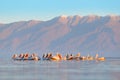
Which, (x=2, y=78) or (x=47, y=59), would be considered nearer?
(x=2, y=78)

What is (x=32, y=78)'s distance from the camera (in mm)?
64500

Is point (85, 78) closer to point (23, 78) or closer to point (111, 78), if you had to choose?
point (111, 78)

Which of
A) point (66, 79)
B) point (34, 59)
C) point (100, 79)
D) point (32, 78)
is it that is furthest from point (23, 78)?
point (34, 59)

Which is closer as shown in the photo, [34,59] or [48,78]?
[48,78]

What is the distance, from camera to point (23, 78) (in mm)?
64500

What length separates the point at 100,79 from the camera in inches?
2474

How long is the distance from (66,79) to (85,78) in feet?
9.98

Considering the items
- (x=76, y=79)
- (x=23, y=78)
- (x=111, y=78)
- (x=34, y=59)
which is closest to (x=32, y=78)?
(x=23, y=78)

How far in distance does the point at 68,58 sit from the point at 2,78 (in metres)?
→ 89.8

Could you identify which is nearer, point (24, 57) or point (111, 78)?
point (111, 78)

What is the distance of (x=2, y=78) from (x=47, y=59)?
282 feet

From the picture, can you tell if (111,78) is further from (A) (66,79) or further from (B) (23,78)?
(B) (23,78)

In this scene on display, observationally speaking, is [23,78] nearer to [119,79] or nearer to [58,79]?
[58,79]

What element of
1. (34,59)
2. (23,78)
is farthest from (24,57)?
(23,78)
